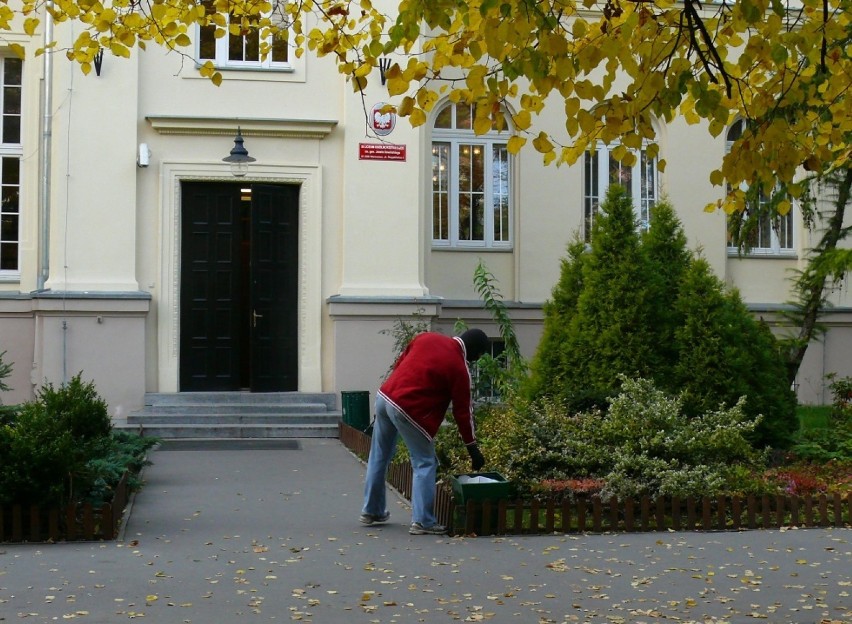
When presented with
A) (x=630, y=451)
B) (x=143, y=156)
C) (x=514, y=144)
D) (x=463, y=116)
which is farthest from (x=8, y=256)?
(x=514, y=144)

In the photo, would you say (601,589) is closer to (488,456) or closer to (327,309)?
(488,456)

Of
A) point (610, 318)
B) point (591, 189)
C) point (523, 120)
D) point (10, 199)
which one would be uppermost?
point (591, 189)

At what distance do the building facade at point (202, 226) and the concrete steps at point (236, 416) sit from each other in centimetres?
41

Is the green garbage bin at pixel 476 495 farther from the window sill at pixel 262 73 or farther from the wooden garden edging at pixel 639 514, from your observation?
the window sill at pixel 262 73

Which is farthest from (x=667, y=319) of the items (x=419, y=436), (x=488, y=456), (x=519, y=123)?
(x=519, y=123)

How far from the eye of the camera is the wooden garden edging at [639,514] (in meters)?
9.73

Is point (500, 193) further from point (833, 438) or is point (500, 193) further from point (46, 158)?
point (833, 438)

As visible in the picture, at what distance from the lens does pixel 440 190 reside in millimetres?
19750

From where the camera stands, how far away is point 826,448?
1422cm

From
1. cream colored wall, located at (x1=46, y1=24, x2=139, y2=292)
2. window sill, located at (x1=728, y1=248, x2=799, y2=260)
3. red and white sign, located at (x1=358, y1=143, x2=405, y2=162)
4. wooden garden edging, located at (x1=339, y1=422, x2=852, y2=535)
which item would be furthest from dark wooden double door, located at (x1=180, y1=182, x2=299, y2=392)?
wooden garden edging, located at (x1=339, y1=422, x2=852, y2=535)

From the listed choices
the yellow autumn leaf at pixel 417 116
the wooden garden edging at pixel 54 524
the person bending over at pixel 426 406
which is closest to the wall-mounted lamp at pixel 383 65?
the person bending over at pixel 426 406

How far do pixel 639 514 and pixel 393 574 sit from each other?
2.96m

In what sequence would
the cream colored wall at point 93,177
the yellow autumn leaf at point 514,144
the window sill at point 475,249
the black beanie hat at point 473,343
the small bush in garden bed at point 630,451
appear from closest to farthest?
the yellow autumn leaf at point 514,144, the black beanie hat at point 473,343, the small bush in garden bed at point 630,451, the cream colored wall at point 93,177, the window sill at point 475,249

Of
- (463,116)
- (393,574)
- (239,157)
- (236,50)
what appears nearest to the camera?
(393,574)
